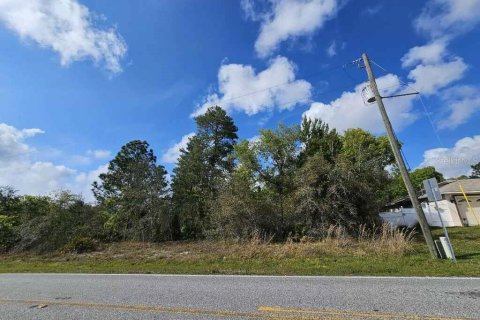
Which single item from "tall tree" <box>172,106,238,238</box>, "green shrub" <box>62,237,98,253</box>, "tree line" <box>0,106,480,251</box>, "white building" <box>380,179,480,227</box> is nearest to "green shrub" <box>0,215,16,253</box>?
"tree line" <box>0,106,480,251</box>

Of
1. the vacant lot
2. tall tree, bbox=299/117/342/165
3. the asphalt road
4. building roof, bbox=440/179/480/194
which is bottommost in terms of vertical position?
the asphalt road

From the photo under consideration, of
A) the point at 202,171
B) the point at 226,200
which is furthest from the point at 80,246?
the point at 202,171

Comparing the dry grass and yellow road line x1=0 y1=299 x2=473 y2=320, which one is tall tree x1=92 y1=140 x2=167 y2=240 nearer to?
the dry grass

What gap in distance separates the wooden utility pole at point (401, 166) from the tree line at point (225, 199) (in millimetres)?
6448

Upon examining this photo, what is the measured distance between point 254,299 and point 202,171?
2442 cm

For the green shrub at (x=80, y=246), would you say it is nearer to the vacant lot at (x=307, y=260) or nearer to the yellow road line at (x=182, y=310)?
the vacant lot at (x=307, y=260)

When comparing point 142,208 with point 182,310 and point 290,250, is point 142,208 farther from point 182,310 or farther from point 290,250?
point 182,310

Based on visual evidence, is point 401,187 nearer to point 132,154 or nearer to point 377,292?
point 132,154

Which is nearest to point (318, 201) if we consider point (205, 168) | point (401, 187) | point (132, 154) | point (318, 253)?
point (318, 253)

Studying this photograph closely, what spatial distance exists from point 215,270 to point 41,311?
5695mm

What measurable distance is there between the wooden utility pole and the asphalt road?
13.3ft

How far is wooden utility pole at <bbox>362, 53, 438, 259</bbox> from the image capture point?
11742 mm

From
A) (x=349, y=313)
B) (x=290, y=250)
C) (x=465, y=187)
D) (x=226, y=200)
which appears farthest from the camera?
(x=465, y=187)

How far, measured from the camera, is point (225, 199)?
21.1 meters
